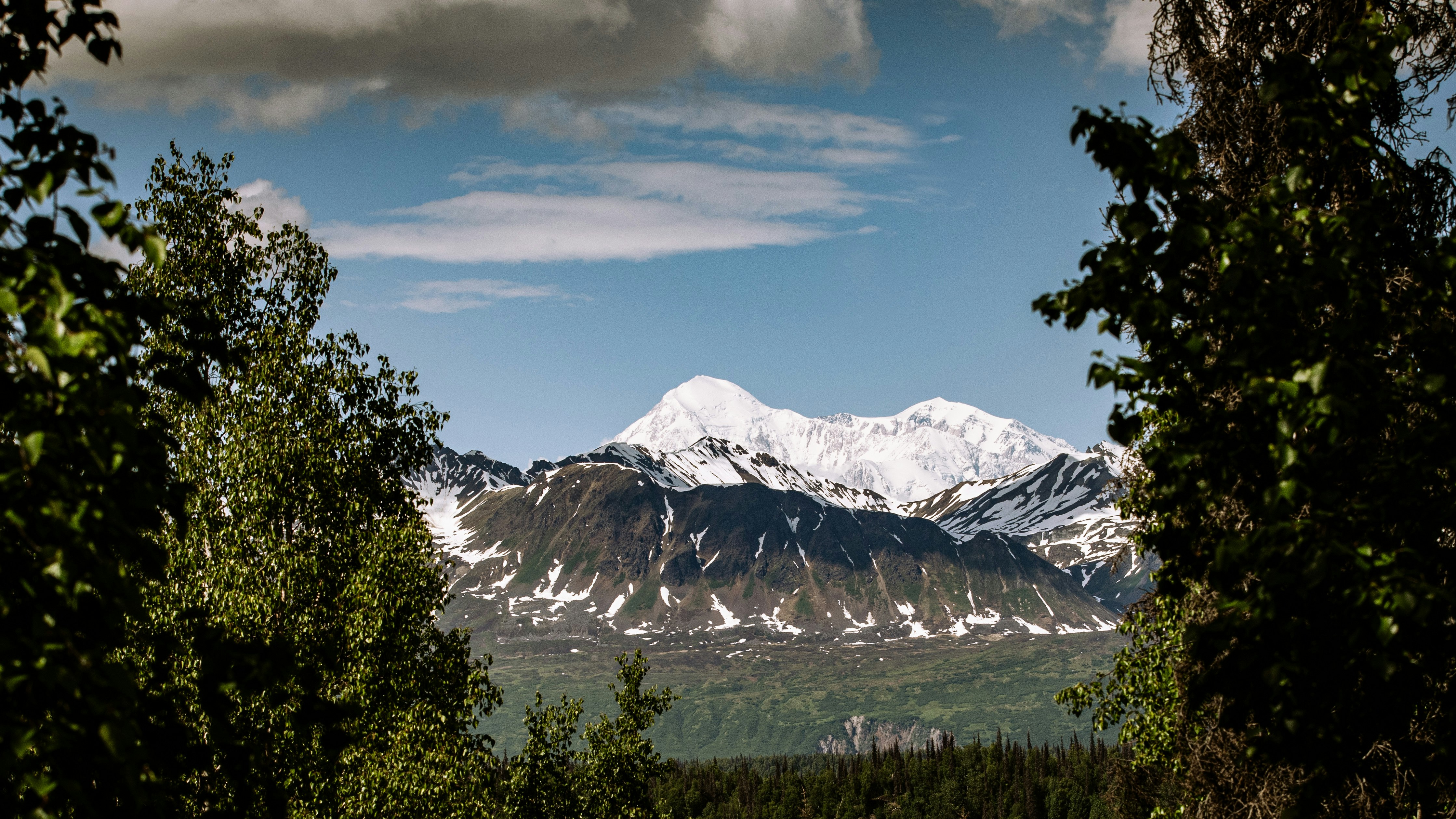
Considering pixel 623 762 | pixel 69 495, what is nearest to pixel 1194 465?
pixel 69 495

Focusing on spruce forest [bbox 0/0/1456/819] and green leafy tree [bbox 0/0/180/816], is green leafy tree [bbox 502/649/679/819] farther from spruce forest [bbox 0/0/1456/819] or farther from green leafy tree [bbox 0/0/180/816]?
green leafy tree [bbox 0/0/180/816]

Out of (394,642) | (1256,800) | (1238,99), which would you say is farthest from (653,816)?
(1238,99)

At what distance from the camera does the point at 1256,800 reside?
1525 cm

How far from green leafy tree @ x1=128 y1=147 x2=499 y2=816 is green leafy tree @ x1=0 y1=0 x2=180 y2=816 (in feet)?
51.9

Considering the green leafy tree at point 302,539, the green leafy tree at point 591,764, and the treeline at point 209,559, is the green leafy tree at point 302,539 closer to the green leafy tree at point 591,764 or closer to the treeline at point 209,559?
the treeline at point 209,559

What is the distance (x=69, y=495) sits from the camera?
6043mm

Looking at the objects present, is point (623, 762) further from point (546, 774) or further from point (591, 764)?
point (546, 774)

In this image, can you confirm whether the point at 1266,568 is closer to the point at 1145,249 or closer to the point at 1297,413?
the point at 1297,413

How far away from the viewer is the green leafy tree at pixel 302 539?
23.5m

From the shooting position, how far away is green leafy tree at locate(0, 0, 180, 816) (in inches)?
228

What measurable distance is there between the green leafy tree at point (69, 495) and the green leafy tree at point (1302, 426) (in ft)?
22.9

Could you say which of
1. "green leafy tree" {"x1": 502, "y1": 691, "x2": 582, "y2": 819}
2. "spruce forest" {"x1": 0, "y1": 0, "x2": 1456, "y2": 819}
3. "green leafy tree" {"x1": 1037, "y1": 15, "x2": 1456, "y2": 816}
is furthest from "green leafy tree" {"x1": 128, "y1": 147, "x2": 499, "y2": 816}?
"green leafy tree" {"x1": 1037, "y1": 15, "x2": 1456, "y2": 816}

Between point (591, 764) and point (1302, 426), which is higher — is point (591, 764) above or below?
below

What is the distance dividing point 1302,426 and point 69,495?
8618 mm
